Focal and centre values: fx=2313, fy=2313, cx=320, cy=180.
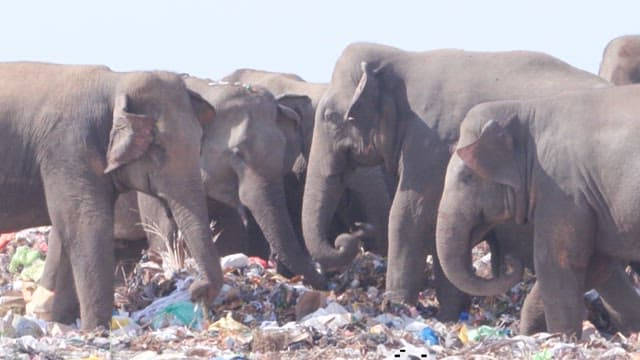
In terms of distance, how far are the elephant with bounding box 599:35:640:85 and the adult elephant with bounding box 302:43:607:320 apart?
2793mm

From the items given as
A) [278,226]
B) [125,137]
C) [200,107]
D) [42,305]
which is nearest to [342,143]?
[278,226]

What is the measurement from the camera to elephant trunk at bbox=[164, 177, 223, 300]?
15.9 metres

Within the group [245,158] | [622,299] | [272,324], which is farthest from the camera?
[245,158]

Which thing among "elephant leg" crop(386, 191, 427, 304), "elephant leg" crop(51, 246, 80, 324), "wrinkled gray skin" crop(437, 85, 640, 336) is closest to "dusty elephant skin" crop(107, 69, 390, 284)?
"elephant leg" crop(386, 191, 427, 304)

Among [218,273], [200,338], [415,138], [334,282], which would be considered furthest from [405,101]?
[200,338]

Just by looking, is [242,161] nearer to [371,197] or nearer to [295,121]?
[295,121]

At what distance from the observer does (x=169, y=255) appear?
1831 cm

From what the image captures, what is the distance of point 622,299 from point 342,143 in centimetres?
323

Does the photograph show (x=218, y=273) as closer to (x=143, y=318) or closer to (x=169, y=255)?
(x=143, y=318)

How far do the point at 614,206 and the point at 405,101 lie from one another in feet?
10.5

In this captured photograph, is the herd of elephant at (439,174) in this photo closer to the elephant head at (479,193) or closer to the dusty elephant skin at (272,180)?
the elephant head at (479,193)

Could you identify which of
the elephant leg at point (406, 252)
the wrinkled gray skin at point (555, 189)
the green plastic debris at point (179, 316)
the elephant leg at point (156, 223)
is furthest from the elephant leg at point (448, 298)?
the green plastic debris at point (179, 316)

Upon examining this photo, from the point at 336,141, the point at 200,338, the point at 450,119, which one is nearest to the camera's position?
the point at 200,338

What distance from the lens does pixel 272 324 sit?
52.2 feet
